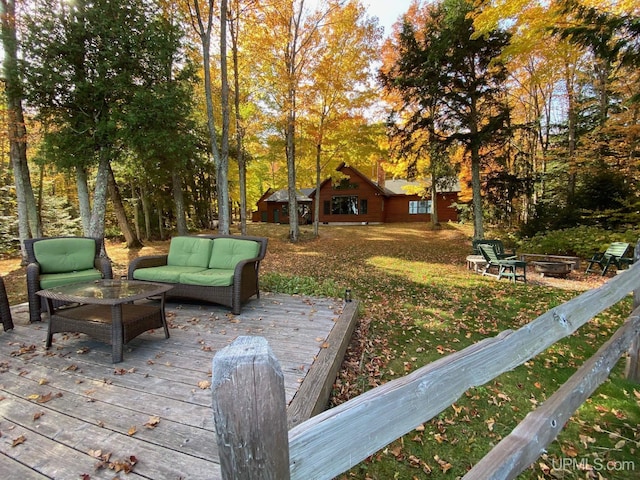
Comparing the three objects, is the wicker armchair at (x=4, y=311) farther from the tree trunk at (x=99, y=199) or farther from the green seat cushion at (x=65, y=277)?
the tree trunk at (x=99, y=199)

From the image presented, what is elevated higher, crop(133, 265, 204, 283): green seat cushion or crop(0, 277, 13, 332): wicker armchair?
crop(133, 265, 204, 283): green seat cushion

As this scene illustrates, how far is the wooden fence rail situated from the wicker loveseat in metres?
3.74

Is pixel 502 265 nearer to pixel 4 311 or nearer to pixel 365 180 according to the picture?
pixel 4 311

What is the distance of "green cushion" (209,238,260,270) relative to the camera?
5082mm

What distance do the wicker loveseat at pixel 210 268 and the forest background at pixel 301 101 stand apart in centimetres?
412

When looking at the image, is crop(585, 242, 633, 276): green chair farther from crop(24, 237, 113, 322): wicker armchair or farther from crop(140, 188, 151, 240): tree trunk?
crop(140, 188, 151, 240): tree trunk

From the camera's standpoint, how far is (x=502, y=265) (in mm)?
7473

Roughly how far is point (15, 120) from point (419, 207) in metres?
23.6

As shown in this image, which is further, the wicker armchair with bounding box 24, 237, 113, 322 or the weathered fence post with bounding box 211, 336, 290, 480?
the wicker armchair with bounding box 24, 237, 113, 322

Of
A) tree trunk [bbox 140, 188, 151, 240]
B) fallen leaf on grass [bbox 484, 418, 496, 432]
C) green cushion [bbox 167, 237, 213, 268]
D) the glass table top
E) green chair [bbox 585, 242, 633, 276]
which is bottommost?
fallen leaf on grass [bbox 484, 418, 496, 432]

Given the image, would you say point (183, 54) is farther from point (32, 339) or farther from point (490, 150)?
point (490, 150)

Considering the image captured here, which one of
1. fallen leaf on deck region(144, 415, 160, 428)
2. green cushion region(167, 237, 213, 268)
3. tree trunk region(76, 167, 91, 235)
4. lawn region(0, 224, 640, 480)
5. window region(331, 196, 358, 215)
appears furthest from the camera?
window region(331, 196, 358, 215)

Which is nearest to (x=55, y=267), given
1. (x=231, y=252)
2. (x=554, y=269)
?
(x=231, y=252)

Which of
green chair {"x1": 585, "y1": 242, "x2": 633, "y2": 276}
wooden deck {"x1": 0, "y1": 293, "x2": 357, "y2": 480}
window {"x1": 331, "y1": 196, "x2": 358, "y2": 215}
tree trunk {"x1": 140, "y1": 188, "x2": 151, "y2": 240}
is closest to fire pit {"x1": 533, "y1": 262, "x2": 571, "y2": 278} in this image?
green chair {"x1": 585, "y1": 242, "x2": 633, "y2": 276}
